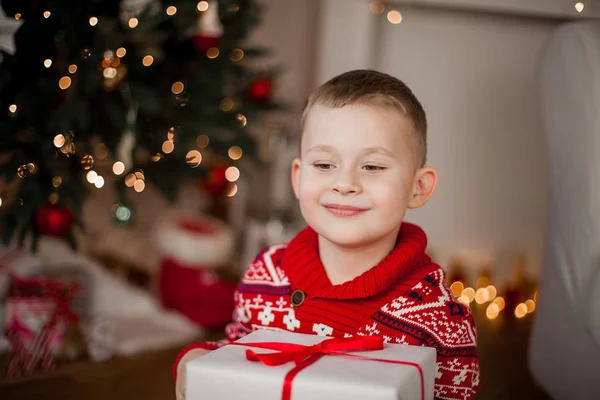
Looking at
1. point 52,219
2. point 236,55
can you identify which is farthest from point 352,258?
point 236,55

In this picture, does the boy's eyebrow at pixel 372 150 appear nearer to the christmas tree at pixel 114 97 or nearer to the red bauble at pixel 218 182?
the christmas tree at pixel 114 97

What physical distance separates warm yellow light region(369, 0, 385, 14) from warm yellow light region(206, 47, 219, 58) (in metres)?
0.81

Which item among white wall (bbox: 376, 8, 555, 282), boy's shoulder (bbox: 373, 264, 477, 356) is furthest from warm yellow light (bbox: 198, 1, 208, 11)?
boy's shoulder (bbox: 373, 264, 477, 356)

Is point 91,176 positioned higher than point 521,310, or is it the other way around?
point 91,176

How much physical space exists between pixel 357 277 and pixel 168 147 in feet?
3.76

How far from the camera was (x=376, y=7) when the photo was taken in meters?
2.71

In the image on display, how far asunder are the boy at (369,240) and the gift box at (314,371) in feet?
0.32

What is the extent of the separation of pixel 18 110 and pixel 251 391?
3.87 ft

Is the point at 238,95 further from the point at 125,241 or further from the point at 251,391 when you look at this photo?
the point at 251,391

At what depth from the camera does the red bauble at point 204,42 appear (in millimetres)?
2057

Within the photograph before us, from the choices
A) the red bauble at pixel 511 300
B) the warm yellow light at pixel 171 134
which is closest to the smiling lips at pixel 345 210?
the warm yellow light at pixel 171 134

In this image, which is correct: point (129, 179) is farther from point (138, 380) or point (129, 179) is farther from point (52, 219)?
point (138, 380)

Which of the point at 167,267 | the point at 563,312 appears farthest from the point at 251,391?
the point at 167,267

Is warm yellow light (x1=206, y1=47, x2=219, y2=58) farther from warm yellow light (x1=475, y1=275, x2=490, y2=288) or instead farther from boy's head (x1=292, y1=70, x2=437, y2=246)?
warm yellow light (x1=475, y1=275, x2=490, y2=288)
